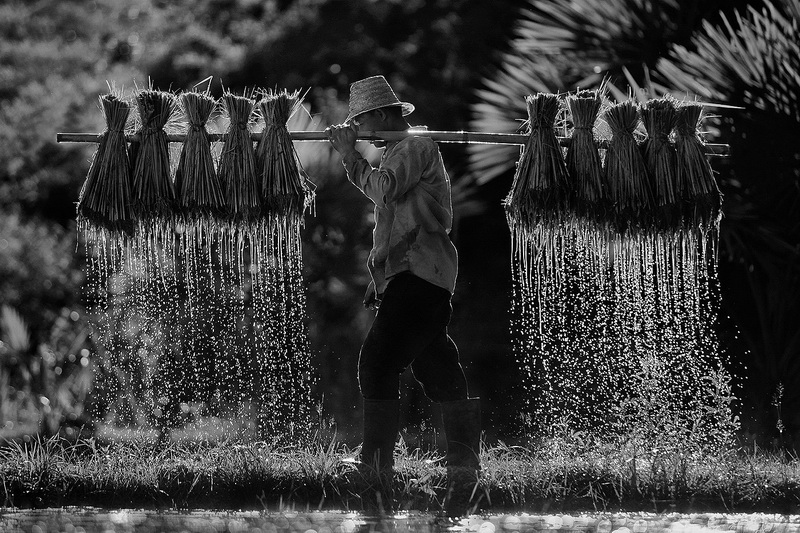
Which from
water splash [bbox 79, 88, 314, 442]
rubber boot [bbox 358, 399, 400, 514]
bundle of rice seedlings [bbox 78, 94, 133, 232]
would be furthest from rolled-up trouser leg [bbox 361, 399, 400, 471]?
water splash [bbox 79, 88, 314, 442]

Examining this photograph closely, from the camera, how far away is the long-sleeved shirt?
546cm

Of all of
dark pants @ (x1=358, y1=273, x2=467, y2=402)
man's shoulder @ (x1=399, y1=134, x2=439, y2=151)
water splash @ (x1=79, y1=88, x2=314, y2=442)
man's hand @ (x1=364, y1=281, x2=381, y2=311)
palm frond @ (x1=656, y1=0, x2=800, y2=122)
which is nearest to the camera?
dark pants @ (x1=358, y1=273, x2=467, y2=402)

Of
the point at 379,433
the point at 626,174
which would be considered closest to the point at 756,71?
the point at 626,174

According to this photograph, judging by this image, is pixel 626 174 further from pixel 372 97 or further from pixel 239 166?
pixel 239 166

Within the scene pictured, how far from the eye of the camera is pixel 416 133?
5.65m

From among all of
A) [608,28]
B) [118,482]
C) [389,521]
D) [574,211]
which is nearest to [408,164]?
[574,211]

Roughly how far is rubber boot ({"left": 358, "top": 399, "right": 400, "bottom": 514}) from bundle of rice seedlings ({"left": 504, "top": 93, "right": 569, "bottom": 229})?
4.05 ft

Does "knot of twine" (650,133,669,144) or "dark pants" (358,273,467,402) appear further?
"knot of twine" (650,133,669,144)

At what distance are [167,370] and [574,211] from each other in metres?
5.39

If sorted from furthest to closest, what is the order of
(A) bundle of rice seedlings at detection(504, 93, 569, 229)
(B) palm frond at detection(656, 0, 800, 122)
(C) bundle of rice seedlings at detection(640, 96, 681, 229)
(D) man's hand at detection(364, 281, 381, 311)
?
1. (B) palm frond at detection(656, 0, 800, 122)
2. (C) bundle of rice seedlings at detection(640, 96, 681, 229)
3. (A) bundle of rice seedlings at detection(504, 93, 569, 229)
4. (D) man's hand at detection(364, 281, 381, 311)

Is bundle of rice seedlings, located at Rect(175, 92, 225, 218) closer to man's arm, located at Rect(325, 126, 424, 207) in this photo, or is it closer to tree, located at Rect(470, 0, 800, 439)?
man's arm, located at Rect(325, 126, 424, 207)

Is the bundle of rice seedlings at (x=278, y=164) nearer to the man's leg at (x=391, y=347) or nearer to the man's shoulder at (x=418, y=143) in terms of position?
the man's shoulder at (x=418, y=143)

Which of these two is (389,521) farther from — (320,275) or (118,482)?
(320,275)

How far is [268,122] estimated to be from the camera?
20.0ft
